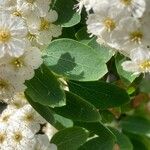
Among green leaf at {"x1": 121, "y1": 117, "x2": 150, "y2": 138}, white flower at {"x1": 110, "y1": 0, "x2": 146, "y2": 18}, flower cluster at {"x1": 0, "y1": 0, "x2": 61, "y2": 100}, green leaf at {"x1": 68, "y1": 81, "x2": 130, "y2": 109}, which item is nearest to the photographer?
white flower at {"x1": 110, "y1": 0, "x2": 146, "y2": 18}

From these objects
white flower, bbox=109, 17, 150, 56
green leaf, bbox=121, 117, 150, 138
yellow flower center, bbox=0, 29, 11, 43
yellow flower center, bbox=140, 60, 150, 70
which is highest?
white flower, bbox=109, 17, 150, 56

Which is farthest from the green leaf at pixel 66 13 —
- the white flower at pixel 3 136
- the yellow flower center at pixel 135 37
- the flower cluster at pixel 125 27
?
the white flower at pixel 3 136

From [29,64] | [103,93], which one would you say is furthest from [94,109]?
[29,64]

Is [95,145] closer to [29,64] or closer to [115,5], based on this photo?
[29,64]

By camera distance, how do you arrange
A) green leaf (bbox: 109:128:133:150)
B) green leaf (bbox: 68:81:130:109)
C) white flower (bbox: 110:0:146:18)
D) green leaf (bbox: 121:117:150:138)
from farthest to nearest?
1. green leaf (bbox: 121:117:150:138)
2. green leaf (bbox: 109:128:133:150)
3. green leaf (bbox: 68:81:130:109)
4. white flower (bbox: 110:0:146:18)

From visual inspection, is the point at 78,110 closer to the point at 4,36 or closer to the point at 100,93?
the point at 100,93

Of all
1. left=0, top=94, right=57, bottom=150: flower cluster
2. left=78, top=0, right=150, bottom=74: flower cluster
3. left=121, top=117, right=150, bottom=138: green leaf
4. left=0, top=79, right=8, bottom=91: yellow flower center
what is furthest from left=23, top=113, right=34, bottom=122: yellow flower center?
left=121, top=117, right=150, bottom=138: green leaf

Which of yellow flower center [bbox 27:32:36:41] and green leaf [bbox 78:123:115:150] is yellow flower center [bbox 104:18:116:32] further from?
green leaf [bbox 78:123:115:150]

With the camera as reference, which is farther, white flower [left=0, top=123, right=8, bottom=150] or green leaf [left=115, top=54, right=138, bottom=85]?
white flower [left=0, top=123, right=8, bottom=150]

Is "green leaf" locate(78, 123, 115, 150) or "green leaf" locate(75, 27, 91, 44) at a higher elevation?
"green leaf" locate(75, 27, 91, 44)
